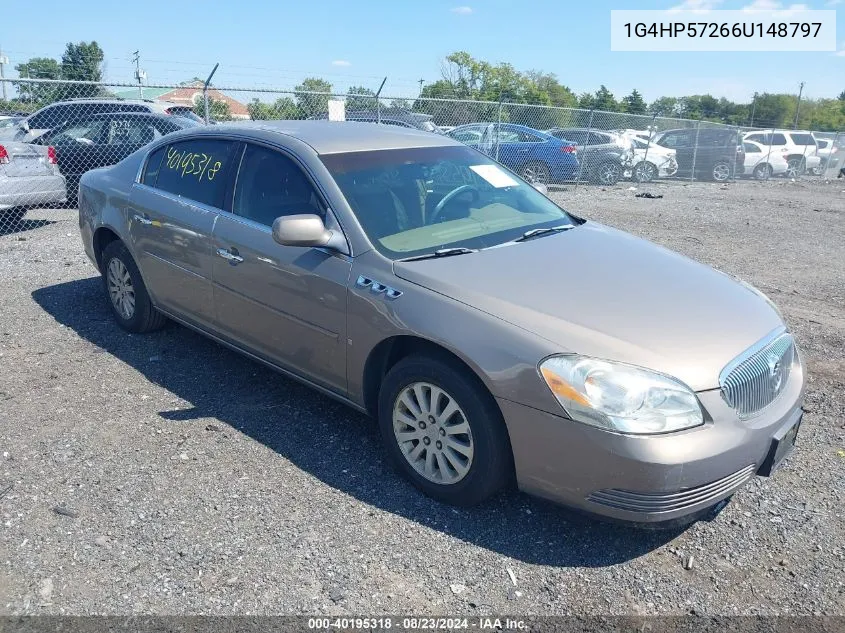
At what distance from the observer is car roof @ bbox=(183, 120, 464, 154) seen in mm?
4180

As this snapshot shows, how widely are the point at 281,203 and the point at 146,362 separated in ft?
5.75

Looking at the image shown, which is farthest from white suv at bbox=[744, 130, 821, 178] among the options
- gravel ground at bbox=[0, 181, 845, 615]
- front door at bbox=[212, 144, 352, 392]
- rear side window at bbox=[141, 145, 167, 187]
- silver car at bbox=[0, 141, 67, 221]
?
front door at bbox=[212, 144, 352, 392]

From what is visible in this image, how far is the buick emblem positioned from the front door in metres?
1.99

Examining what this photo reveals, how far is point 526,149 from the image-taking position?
54.1 ft

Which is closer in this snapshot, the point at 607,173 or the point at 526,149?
the point at 526,149

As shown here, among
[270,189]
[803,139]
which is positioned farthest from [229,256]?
[803,139]

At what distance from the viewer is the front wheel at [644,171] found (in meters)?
19.3

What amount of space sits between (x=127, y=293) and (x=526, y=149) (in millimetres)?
12542

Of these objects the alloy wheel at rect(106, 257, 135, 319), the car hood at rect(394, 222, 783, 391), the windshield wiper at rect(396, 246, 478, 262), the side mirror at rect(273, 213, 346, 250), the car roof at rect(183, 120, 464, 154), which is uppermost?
the car roof at rect(183, 120, 464, 154)

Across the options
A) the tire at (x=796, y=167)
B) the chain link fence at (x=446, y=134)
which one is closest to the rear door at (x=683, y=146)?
the chain link fence at (x=446, y=134)

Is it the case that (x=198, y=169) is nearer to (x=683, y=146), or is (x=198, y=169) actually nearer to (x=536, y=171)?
(x=536, y=171)

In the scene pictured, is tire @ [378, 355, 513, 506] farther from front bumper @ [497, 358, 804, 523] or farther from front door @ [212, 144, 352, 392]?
front door @ [212, 144, 352, 392]

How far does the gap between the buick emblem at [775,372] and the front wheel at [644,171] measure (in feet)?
55.6

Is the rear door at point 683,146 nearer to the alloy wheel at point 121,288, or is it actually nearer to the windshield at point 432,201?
the windshield at point 432,201
